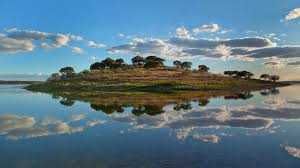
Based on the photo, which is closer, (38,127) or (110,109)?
(38,127)

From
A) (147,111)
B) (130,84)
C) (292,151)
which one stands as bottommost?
(147,111)

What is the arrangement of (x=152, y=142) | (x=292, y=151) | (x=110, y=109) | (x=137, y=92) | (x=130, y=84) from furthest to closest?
(x=130, y=84), (x=137, y=92), (x=110, y=109), (x=152, y=142), (x=292, y=151)

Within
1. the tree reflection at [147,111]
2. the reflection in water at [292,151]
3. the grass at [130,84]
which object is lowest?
the tree reflection at [147,111]

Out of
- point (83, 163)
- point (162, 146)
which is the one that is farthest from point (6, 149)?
point (162, 146)

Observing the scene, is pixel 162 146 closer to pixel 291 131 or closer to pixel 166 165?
pixel 166 165

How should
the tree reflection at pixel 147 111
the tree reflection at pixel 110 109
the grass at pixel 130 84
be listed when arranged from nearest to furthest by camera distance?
the tree reflection at pixel 147 111 → the tree reflection at pixel 110 109 → the grass at pixel 130 84

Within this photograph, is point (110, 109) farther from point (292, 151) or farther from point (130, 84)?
point (130, 84)

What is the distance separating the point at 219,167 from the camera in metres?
17.4

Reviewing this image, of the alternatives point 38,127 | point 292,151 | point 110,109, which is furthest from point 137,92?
point 292,151

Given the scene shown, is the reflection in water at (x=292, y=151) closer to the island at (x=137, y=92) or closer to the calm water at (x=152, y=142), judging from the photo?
the calm water at (x=152, y=142)

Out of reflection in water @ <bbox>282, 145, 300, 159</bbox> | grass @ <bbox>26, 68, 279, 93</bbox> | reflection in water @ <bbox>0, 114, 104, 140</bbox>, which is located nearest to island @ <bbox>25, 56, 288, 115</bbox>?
grass @ <bbox>26, 68, 279, 93</bbox>

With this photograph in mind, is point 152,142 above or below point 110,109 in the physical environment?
above

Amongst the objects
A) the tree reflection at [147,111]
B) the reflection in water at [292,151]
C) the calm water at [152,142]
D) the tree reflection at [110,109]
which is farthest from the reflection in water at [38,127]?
the reflection in water at [292,151]

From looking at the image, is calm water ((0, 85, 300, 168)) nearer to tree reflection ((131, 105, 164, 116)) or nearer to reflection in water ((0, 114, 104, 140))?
reflection in water ((0, 114, 104, 140))
